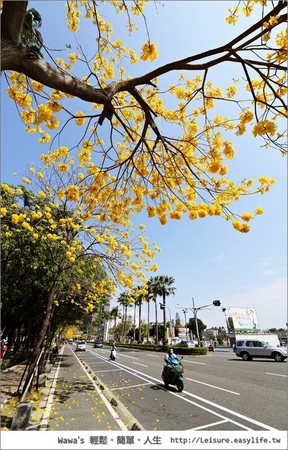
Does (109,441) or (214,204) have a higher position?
(214,204)

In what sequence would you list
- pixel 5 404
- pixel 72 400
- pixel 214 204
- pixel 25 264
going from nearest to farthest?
1. pixel 214 204
2. pixel 5 404
3. pixel 72 400
4. pixel 25 264

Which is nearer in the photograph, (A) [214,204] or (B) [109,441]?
(B) [109,441]

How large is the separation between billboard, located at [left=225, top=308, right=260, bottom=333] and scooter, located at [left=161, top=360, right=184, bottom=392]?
48.2 meters

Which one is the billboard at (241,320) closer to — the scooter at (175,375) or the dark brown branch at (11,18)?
the scooter at (175,375)

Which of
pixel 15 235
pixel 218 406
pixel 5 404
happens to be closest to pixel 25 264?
pixel 15 235

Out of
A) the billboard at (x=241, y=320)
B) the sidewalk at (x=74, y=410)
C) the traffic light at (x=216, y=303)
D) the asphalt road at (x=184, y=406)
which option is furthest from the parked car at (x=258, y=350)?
the billboard at (x=241, y=320)

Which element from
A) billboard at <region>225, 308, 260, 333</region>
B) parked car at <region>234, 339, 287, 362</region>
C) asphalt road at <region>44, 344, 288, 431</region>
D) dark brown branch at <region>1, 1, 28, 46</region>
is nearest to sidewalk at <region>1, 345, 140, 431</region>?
asphalt road at <region>44, 344, 288, 431</region>

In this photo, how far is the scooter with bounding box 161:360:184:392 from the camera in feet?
29.2

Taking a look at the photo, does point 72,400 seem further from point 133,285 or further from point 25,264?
point 25,264

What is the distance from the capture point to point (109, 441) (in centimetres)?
255

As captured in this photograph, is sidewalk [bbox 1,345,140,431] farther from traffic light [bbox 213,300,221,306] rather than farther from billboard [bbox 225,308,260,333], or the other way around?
billboard [bbox 225,308,260,333]

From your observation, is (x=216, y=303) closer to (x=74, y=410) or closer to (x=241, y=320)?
(x=74, y=410)

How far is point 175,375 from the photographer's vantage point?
9102mm

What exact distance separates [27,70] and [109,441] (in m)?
3.39
